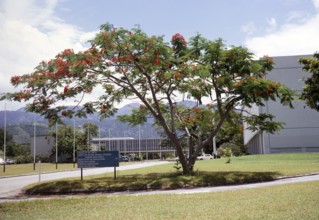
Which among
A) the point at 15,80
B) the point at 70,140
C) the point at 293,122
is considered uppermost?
the point at 15,80

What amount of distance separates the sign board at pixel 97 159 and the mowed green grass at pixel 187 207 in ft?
23.0

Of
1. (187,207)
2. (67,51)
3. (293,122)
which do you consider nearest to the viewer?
(187,207)

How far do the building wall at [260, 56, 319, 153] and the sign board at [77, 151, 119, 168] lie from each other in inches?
1601

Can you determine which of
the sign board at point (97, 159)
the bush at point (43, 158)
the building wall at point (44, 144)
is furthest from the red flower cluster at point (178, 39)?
the building wall at point (44, 144)

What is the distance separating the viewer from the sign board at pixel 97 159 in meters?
→ 20.2

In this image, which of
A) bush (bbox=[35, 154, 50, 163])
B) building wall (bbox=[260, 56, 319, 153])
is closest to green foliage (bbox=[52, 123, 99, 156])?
bush (bbox=[35, 154, 50, 163])

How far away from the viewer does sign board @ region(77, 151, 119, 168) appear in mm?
20234

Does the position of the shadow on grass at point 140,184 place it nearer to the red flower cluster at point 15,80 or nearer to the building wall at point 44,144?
the red flower cluster at point 15,80

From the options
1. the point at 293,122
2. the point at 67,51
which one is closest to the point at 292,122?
the point at 293,122

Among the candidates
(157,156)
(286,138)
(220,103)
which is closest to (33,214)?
(220,103)

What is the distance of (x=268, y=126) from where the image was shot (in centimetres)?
2252

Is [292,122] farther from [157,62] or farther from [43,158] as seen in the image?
[43,158]

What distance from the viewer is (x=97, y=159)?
20312mm

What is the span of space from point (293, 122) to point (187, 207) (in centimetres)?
4980
